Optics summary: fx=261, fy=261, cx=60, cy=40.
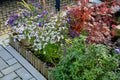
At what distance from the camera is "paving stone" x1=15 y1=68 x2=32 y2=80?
12.8 ft

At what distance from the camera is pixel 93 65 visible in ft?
10.6

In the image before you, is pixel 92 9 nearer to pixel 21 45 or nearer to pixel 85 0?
pixel 85 0

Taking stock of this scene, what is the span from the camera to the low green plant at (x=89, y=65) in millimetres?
3152

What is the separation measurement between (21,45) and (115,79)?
1.81 meters

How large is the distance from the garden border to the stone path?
56 millimetres

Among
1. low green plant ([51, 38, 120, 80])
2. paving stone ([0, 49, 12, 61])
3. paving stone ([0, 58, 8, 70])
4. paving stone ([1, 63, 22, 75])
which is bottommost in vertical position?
paving stone ([1, 63, 22, 75])

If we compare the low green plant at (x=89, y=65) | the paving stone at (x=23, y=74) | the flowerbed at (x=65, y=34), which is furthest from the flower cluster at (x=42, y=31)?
the low green plant at (x=89, y=65)

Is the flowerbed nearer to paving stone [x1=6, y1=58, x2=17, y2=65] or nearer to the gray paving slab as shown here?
the gray paving slab

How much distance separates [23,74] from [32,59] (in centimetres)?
28

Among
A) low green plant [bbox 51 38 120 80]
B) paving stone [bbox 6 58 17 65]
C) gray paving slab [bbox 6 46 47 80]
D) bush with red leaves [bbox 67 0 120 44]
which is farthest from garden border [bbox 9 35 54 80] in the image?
bush with red leaves [bbox 67 0 120 44]

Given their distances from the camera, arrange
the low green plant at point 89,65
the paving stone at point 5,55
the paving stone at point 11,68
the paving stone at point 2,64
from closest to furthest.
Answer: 1. the low green plant at point 89,65
2. the paving stone at point 11,68
3. the paving stone at point 2,64
4. the paving stone at point 5,55

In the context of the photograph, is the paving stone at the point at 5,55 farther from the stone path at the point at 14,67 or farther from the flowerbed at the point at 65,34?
the flowerbed at the point at 65,34

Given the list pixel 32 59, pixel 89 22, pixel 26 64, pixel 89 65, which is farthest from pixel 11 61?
pixel 89 65

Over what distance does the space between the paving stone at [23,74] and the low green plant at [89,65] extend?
689 millimetres
